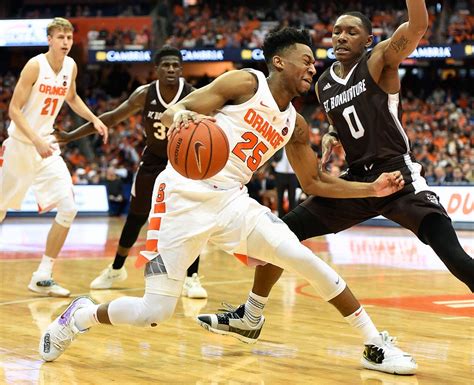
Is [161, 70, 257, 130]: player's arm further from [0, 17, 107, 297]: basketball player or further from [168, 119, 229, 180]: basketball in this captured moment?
[0, 17, 107, 297]: basketball player

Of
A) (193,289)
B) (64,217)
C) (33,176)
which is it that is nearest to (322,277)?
(193,289)

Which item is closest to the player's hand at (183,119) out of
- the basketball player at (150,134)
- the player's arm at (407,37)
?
the player's arm at (407,37)

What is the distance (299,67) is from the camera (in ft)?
16.9

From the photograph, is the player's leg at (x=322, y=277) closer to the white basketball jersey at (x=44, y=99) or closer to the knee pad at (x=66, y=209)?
the knee pad at (x=66, y=209)

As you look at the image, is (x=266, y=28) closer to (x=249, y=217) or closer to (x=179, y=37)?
(x=179, y=37)

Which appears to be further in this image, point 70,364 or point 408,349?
point 408,349

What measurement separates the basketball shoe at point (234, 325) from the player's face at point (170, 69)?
2.92 meters

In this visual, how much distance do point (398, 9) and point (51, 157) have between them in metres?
21.5

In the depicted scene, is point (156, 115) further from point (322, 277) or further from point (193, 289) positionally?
point (322, 277)

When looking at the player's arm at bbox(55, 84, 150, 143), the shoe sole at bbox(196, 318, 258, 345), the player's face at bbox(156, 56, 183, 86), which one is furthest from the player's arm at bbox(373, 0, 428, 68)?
the player's arm at bbox(55, 84, 150, 143)

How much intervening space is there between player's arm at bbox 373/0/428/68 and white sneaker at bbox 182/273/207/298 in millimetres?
3227

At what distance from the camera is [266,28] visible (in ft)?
93.6

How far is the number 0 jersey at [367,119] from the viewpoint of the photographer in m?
5.66

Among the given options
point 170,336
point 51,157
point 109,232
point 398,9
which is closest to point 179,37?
point 398,9
